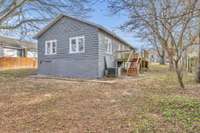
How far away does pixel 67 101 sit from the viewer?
730 cm

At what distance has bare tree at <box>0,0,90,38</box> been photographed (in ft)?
37.1

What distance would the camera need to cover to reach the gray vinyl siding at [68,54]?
15.4m

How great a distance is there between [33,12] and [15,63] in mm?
16919

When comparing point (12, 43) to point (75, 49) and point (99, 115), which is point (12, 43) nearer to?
point (75, 49)

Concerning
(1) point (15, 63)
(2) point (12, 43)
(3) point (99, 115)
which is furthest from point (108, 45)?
(2) point (12, 43)

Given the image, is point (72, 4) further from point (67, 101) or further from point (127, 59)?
point (127, 59)

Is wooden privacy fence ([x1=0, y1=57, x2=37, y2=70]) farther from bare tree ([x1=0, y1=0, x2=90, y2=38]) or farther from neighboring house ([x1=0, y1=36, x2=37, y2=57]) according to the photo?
bare tree ([x1=0, y1=0, x2=90, y2=38])

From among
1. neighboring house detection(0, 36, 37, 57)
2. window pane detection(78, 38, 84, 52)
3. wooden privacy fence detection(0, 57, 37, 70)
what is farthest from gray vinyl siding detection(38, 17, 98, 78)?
neighboring house detection(0, 36, 37, 57)

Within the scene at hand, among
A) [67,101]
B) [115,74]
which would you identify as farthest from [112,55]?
[67,101]

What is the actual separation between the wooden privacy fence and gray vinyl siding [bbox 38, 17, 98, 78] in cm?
1040

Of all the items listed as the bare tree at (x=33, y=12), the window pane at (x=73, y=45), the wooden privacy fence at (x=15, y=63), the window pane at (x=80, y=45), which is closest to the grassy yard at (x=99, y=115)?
the bare tree at (x=33, y=12)

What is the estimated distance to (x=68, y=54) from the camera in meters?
16.6

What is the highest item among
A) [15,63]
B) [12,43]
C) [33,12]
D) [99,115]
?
[33,12]

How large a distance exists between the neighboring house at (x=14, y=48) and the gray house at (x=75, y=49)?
1185 cm
